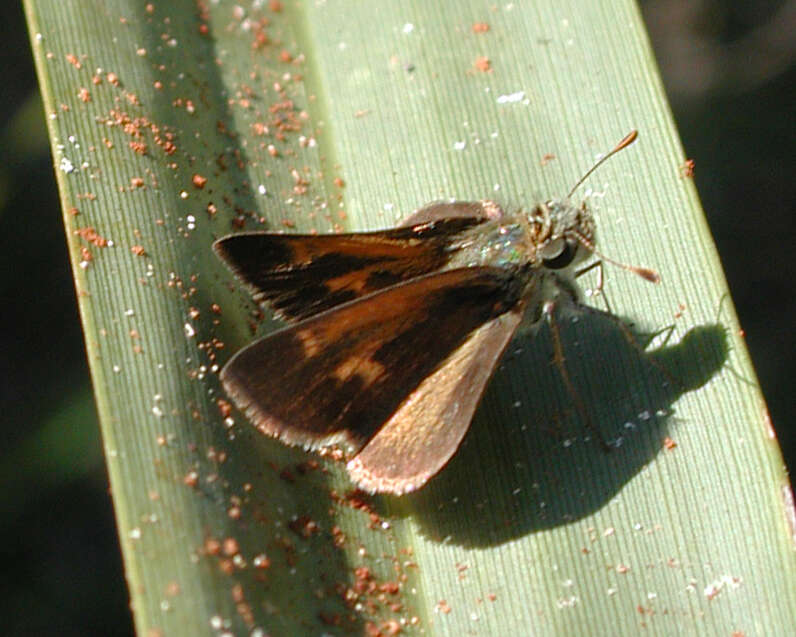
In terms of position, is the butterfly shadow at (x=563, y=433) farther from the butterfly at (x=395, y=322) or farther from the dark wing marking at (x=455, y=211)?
the dark wing marking at (x=455, y=211)

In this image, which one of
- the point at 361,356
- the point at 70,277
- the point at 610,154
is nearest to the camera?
the point at 361,356

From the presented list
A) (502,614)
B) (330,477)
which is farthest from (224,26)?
(502,614)

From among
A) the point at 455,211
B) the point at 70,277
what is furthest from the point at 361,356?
the point at 70,277

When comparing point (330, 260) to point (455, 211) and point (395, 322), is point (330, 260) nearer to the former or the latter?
point (395, 322)

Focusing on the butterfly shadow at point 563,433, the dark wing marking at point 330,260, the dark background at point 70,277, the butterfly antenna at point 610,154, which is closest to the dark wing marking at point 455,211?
the dark wing marking at point 330,260

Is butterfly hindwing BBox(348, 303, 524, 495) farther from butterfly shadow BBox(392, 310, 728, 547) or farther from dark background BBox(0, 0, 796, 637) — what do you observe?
dark background BBox(0, 0, 796, 637)

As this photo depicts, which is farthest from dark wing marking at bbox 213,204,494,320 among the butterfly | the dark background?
the dark background

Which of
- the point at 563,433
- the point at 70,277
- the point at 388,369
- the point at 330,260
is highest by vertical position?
the point at 70,277
